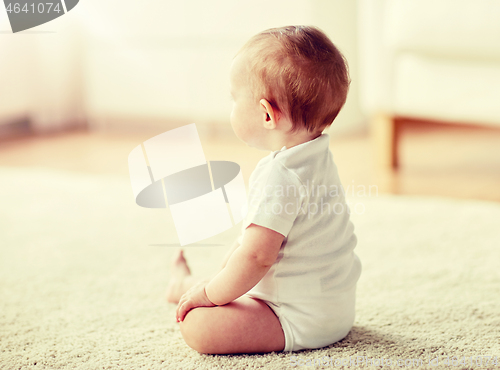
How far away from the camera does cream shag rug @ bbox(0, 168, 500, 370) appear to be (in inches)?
24.0

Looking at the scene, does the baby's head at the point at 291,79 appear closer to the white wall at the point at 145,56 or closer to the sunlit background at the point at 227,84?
the sunlit background at the point at 227,84

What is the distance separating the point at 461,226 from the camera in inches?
40.8

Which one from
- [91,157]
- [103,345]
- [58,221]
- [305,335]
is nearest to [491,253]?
[305,335]

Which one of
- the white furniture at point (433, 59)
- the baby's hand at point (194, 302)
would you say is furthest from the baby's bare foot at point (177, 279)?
the white furniture at point (433, 59)

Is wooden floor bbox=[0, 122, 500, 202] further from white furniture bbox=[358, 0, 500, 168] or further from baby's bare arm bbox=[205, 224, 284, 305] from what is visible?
baby's bare arm bbox=[205, 224, 284, 305]

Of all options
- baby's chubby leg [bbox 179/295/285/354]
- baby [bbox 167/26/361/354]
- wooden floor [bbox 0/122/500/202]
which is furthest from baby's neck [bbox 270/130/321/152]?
wooden floor [bbox 0/122/500/202]

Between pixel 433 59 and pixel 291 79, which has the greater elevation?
pixel 291 79

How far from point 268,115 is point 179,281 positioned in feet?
0.99

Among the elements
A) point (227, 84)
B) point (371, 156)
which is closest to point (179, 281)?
point (371, 156)

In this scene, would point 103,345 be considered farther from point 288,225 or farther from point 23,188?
point 23,188

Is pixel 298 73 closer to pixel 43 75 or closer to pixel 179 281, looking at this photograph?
pixel 179 281

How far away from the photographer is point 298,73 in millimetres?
548

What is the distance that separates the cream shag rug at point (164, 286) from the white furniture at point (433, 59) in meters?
0.26

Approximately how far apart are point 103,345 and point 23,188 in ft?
2.80
